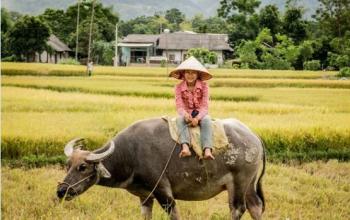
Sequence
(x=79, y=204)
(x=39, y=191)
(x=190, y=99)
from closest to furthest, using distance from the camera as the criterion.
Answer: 1. (x=190, y=99)
2. (x=79, y=204)
3. (x=39, y=191)

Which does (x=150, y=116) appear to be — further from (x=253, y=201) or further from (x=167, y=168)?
(x=167, y=168)

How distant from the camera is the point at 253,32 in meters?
27.9

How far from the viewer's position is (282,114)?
417 inches

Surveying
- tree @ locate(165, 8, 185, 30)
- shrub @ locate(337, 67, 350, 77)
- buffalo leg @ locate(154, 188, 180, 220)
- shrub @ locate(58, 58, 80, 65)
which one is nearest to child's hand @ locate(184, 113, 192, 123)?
buffalo leg @ locate(154, 188, 180, 220)

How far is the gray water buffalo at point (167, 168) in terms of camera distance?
3.99 meters

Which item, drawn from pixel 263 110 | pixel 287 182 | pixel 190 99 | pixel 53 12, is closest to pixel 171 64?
pixel 53 12

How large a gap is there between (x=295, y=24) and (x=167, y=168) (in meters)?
24.0

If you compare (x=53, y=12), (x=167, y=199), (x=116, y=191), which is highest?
(x=53, y=12)

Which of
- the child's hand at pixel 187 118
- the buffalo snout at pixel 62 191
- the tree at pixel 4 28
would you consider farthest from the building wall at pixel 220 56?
the buffalo snout at pixel 62 191

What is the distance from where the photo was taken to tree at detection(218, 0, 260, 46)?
2736 centimetres

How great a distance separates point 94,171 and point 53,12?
Result: 24.6m

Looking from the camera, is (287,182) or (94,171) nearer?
(94,171)

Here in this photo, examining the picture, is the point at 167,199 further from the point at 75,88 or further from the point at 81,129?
the point at 75,88

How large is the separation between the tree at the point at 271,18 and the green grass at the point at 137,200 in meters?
21.1
